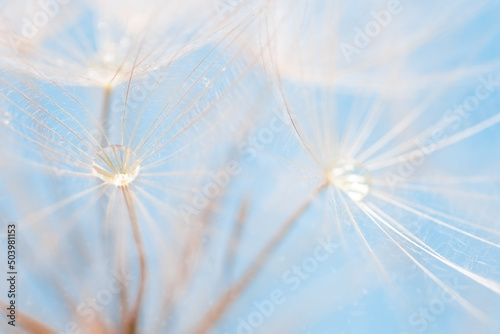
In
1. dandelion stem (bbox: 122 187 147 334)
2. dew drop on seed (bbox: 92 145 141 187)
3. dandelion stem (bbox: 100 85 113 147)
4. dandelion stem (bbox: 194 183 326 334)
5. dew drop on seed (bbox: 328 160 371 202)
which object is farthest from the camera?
dew drop on seed (bbox: 328 160 371 202)

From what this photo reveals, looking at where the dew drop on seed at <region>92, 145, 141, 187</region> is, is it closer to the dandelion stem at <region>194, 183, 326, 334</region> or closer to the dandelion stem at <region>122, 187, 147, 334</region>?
the dandelion stem at <region>122, 187, 147, 334</region>

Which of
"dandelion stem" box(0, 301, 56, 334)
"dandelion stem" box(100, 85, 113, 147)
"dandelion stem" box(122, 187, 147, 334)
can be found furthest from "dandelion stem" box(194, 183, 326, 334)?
"dandelion stem" box(100, 85, 113, 147)

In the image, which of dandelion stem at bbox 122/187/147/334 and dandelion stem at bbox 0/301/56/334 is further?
dandelion stem at bbox 122/187/147/334

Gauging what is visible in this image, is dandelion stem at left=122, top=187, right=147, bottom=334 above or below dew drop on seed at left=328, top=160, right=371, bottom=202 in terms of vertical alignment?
above

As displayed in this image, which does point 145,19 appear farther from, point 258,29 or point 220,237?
point 220,237

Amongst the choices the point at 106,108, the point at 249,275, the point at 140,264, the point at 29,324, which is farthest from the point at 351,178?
the point at 29,324

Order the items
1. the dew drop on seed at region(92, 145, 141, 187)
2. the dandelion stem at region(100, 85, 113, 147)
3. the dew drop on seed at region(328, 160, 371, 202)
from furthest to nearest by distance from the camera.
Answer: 1. the dew drop on seed at region(328, 160, 371, 202)
2. the dandelion stem at region(100, 85, 113, 147)
3. the dew drop on seed at region(92, 145, 141, 187)

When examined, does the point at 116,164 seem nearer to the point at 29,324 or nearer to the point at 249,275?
the point at 29,324

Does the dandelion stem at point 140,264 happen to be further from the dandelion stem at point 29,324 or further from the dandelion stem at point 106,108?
the dandelion stem at point 29,324
